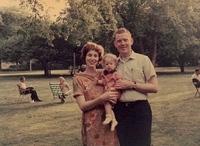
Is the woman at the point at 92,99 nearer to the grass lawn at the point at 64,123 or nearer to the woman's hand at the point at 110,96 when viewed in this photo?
the woman's hand at the point at 110,96

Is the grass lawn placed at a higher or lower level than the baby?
lower

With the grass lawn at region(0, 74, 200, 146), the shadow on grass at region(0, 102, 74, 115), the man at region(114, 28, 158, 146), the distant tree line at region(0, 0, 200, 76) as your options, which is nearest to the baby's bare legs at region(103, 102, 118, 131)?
the man at region(114, 28, 158, 146)

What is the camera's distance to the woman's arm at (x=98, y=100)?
16.3ft

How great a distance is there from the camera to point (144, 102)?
17.4 feet

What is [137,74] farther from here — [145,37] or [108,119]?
[145,37]

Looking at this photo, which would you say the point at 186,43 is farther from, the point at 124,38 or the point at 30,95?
the point at 124,38

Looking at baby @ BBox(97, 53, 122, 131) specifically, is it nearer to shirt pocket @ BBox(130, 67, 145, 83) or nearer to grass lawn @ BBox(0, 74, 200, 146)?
shirt pocket @ BBox(130, 67, 145, 83)

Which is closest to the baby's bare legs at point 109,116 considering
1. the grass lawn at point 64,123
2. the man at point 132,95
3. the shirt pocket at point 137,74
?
the man at point 132,95

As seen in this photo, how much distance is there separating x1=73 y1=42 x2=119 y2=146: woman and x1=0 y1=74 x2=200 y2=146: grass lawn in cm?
640

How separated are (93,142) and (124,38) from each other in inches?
41.9

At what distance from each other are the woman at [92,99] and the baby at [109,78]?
0.06m

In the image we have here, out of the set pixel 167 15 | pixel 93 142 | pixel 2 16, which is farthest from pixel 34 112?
pixel 2 16

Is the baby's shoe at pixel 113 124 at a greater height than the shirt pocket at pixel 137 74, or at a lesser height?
lesser

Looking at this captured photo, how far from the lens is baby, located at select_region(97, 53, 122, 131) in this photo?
4996mm
